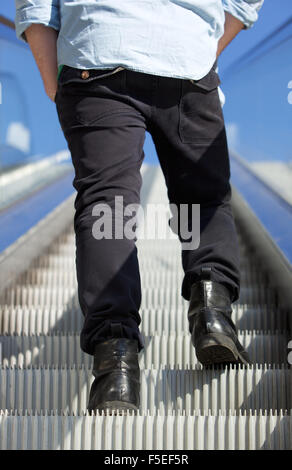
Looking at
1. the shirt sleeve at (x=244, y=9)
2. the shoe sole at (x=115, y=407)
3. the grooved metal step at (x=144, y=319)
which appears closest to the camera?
the shoe sole at (x=115, y=407)

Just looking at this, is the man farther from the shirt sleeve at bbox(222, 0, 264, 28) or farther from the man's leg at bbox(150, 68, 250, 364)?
the shirt sleeve at bbox(222, 0, 264, 28)

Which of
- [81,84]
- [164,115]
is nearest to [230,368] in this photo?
[164,115]

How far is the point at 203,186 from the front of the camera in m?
2.02

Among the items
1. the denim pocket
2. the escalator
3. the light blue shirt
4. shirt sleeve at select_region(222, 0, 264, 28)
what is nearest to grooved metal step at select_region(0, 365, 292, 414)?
the escalator

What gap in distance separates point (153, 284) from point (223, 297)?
1319 mm

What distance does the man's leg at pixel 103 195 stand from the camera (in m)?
1.77

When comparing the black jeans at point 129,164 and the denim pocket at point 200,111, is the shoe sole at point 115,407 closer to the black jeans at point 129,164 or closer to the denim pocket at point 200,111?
the black jeans at point 129,164

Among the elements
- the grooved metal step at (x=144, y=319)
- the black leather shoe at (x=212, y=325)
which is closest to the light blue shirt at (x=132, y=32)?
the black leather shoe at (x=212, y=325)

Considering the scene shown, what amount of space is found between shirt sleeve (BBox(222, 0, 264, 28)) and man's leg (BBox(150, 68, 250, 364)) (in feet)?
0.81

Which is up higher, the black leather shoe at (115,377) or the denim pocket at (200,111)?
the denim pocket at (200,111)

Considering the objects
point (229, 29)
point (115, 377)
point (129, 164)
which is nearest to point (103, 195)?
point (129, 164)

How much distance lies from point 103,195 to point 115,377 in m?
0.41

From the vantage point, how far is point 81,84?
186 centimetres

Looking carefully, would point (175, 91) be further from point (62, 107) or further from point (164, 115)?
point (62, 107)
